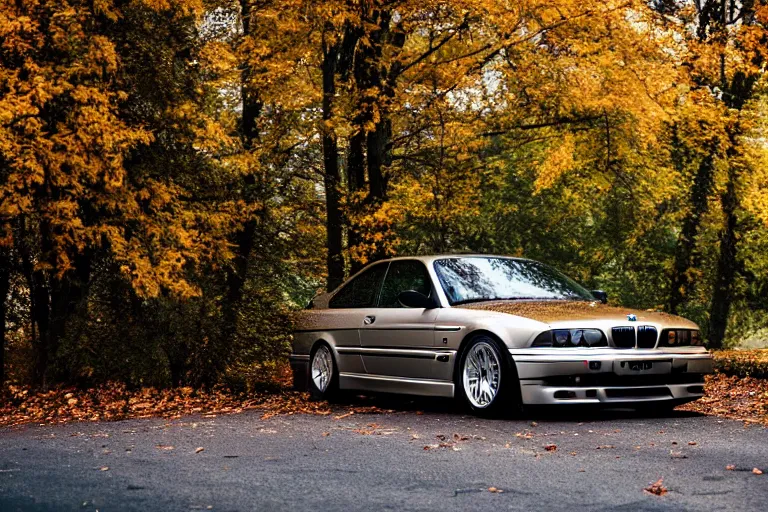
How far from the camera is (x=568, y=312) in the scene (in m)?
10.4

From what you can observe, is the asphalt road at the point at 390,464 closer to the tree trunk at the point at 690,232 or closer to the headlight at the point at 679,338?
the headlight at the point at 679,338

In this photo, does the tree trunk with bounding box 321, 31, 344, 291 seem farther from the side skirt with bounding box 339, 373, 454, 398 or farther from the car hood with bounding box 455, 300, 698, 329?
the car hood with bounding box 455, 300, 698, 329

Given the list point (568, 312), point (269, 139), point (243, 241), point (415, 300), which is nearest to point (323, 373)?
point (415, 300)

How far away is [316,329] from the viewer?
13008mm

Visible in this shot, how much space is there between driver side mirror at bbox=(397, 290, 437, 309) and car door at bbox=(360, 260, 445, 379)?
0.22 ft

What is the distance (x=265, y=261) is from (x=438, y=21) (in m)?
9.72

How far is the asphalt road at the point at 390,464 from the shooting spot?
617 cm

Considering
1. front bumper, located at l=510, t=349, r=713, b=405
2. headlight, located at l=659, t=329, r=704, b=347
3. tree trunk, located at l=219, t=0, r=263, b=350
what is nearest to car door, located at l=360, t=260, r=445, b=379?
front bumper, located at l=510, t=349, r=713, b=405

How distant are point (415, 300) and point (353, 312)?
1395mm

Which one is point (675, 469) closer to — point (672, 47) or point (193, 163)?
point (193, 163)

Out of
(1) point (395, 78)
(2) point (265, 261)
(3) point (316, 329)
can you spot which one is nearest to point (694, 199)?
(2) point (265, 261)

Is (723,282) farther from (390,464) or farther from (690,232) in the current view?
(390,464)

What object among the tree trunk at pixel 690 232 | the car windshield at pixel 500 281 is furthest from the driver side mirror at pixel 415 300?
the tree trunk at pixel 690 232

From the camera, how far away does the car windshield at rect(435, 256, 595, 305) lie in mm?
11328
